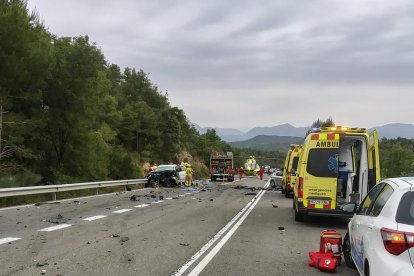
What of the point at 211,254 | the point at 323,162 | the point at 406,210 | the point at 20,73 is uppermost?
the point at 20,73

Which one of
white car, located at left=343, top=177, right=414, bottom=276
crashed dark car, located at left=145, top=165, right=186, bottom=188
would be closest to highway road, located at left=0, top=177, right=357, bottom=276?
white car, located at left=343, top=177, right=414, bottom=276

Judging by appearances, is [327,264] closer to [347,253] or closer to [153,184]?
[347,253]

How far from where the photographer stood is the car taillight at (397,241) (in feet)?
15.6

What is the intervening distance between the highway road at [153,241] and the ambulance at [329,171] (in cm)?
64

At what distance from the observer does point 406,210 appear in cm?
520

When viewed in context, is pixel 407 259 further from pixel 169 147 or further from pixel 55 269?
pixel 169 147

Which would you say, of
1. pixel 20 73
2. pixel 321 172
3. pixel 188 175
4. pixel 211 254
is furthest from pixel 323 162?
pixel 188 175

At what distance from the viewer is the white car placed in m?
4.75

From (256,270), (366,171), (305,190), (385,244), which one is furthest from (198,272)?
(366,171)

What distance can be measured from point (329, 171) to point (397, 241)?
886 centimetres

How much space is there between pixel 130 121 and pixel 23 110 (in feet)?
101

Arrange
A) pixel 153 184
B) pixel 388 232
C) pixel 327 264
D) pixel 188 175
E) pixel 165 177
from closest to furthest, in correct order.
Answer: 1. pixel 388 232
2. pixel 327 264
3. pixel 153 184
4. pixel 165 177
5. pixel 188 175

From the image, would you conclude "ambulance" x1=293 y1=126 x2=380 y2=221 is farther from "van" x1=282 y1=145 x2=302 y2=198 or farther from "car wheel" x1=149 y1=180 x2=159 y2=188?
"car wheel" x1=149 y1=180 x2=159 y2=188

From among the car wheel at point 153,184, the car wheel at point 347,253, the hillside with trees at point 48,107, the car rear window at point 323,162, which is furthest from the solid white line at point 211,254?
the car wheel at point 153,184
